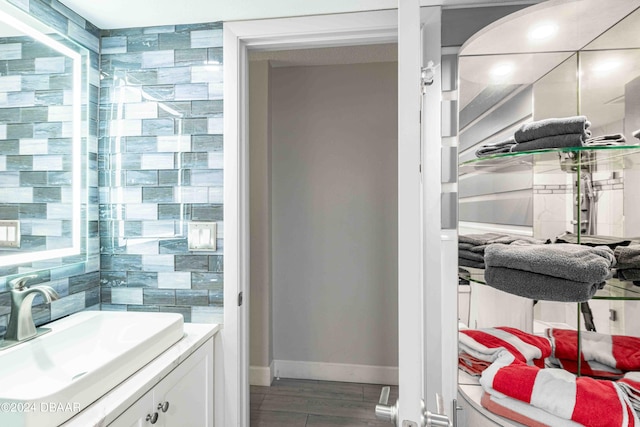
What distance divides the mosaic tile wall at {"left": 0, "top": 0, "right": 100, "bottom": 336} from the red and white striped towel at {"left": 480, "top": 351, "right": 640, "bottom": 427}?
162 centimetres

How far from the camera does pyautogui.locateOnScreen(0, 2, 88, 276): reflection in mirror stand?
137cm

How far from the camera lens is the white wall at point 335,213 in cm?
291

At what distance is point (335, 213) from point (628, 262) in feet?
6.43

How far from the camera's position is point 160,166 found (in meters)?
1.74

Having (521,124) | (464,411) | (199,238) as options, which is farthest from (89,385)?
(521,124)

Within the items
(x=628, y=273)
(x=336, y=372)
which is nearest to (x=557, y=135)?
(x=628, y=273)

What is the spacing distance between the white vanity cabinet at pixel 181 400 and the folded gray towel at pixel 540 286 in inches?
44.8

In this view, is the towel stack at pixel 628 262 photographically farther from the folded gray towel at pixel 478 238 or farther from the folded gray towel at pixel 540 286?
the folded gray towel at pixel 478 238

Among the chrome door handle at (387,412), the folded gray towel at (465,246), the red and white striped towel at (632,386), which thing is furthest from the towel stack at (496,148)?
the chrome door handle at (387,412)

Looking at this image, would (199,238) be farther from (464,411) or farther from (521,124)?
(521,124)

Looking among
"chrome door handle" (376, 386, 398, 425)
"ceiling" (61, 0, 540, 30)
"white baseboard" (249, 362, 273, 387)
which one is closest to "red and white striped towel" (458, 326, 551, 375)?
"chrome door handle" (376, 386, 398, 425)

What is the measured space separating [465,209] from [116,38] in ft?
5.54

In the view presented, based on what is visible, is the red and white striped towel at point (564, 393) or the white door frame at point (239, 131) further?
the white door frame at point (239, 131)

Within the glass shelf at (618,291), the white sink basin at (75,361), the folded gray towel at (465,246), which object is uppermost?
the folded gray towel at (465,246)
